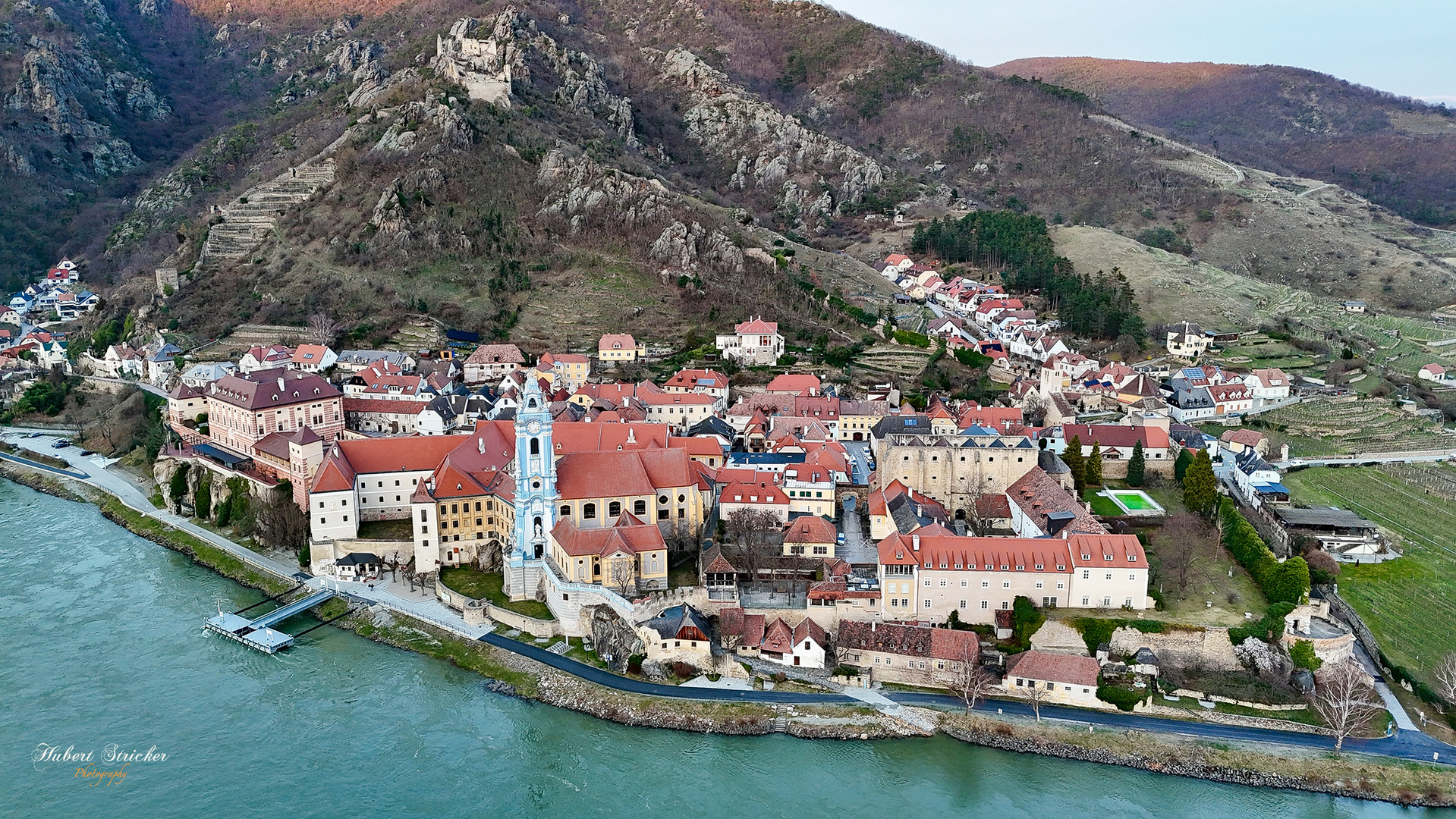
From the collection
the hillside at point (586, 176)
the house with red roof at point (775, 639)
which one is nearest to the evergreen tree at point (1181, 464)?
the house with red roof at point (775, 639)

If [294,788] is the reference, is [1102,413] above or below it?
above

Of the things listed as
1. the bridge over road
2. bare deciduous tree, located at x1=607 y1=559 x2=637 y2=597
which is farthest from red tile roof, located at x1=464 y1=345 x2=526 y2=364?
the bridge over road

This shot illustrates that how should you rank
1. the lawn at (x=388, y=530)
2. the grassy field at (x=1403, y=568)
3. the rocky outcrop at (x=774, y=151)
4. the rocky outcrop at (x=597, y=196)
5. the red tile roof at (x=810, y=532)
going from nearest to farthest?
1. the grassy field at (x=1403, y=568)
2. the red tile roof at (x=810, y=532)
3. the lawn at (x=388, y=530)
4. the rocky outcrop at (x=597, y=196)
5. the rocky outcrop at (x=774, y=151)

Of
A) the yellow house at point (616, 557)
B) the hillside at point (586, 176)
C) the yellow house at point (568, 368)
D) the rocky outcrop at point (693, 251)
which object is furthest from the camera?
the rocky outcrop at point (693, 251)

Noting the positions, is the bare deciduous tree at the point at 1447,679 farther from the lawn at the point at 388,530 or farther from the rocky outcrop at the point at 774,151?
the rocky outcrop at the point at 774,151

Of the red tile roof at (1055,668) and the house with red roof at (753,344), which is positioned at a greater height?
the house with red roof at (753,344)

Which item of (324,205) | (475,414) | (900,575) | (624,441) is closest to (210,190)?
(324,205)

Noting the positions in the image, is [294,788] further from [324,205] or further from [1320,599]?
[324,205]
